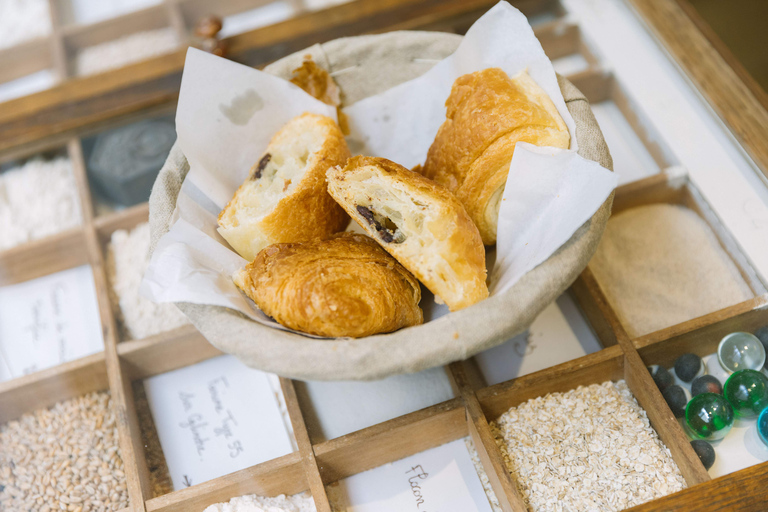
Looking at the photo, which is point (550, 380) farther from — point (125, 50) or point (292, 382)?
point (125, 50)

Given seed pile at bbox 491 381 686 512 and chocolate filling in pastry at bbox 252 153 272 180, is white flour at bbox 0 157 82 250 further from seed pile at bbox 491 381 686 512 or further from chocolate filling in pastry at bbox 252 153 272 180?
seed pile at bbox 491 381 686 512

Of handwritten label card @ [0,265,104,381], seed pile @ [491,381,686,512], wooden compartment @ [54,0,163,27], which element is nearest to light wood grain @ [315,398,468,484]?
seed pile @ [491,381,686,512]

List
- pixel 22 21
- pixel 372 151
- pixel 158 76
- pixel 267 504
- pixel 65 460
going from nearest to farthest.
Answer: pixel 267 504 < pixel 65 460 < pixel 372 151 < pixel 158 76 < pixel 22 21

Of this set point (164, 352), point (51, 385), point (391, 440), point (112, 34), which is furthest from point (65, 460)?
point (112, 34)

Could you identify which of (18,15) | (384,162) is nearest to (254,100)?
(384,162)

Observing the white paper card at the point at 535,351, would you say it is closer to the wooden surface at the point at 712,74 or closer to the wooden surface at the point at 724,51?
the wooden surface at the point at 712,74

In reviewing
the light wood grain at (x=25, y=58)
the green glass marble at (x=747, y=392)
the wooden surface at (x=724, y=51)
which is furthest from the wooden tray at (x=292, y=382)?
the light wood grain at (x=25, y=58)

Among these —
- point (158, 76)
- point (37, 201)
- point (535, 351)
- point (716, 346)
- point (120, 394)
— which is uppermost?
point (158, 76)
